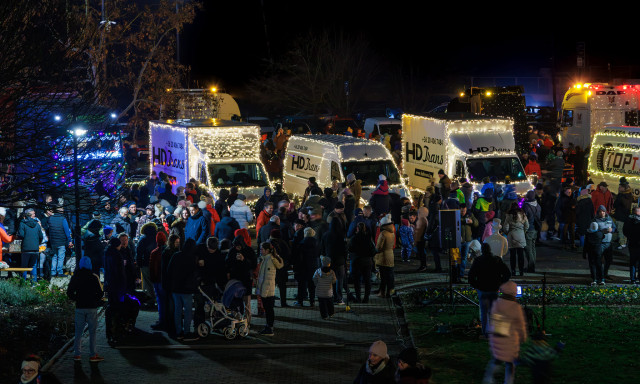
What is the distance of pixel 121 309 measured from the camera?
1410 cm

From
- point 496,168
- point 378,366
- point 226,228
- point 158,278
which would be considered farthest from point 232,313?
point 496,168

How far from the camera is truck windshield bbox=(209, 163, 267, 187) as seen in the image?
2561 cm

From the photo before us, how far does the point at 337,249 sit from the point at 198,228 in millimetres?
3157

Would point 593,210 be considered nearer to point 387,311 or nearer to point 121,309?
point 387,311

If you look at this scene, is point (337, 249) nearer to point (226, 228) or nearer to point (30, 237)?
point (226, 228)

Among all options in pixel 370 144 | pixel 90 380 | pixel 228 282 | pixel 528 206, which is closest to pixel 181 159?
pixel 370 144

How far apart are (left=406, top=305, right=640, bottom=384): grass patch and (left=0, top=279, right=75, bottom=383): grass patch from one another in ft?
18.9

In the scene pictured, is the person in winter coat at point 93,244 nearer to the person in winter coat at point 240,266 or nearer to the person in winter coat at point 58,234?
the person in winter coat at point 58,234

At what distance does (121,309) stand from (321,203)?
7361 millimetres

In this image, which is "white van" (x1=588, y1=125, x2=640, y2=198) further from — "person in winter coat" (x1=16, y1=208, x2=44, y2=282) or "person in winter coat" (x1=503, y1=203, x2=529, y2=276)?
"person in winter coat" (x1=16, y1=208, x2=44, y2=282)

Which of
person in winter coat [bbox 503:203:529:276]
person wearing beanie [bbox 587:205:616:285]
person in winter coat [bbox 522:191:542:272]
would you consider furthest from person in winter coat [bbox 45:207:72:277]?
person wearing beanie [bbox 587:205:616:285]

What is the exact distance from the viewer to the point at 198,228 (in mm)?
17938

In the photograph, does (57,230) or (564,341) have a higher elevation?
(57,230)

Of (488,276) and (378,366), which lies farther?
(488,276)
